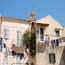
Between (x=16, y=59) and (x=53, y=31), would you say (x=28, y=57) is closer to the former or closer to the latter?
(x=16, y=59)

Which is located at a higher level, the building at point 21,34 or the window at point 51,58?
the building at point 21,34

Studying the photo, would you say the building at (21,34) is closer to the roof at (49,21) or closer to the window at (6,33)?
the window at (6,33)

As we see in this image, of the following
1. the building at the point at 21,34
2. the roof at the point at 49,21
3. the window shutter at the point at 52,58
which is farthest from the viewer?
the roof at the point at 49,21

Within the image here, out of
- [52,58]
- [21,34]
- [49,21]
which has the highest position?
[49,21]

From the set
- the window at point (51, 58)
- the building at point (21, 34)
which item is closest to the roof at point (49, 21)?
the building at point (21, 34)

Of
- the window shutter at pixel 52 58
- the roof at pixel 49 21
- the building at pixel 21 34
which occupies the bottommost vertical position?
the window shutter at pixel 52 58

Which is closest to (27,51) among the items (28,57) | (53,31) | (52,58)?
(28,57)

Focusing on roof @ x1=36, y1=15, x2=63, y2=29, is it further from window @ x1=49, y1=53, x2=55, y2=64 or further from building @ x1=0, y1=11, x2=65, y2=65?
window @ x1=49, y1=53, x2=55, y2=64

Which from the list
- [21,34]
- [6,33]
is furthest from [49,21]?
[6,33]

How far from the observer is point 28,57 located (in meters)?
28.2

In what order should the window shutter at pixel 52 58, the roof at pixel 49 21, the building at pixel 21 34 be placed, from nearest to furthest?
1. the building at pixel 21 34
2. the window shutter at pixel 52 58
3. the roof at pixel 49 21

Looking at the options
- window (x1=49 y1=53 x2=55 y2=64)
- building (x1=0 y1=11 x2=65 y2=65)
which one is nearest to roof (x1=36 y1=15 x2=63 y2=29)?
building (x1=0 y1=11 x2=65 y2=65)

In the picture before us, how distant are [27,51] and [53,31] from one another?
570 centimetres

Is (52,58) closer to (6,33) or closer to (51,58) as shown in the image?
(51,58)
